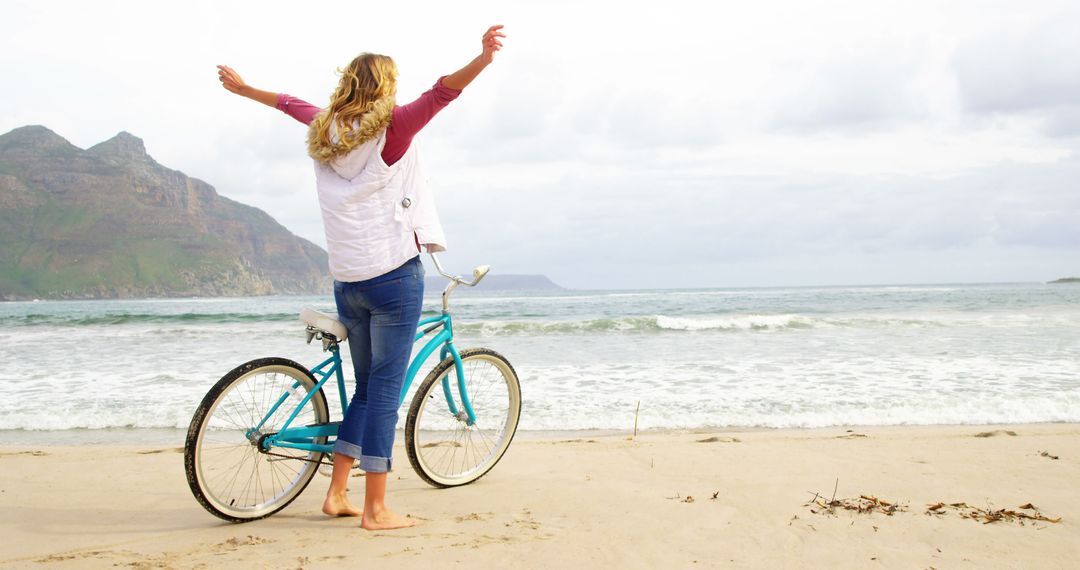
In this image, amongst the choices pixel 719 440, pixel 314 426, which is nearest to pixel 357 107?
pixel 314 426

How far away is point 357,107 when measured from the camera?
278cm

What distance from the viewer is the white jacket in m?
2.90

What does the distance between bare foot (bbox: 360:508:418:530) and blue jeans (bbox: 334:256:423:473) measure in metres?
0.19

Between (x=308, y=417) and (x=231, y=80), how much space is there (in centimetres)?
171

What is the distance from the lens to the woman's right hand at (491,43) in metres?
2.59

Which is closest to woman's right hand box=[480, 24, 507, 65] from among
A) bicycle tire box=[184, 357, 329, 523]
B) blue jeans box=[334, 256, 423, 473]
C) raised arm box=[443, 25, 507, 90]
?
raised arm box=[443, 25, 507, 90]

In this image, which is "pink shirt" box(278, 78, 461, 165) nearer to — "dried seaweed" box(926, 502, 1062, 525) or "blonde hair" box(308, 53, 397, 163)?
"blonde hair" box(308, 53, 397, 163)

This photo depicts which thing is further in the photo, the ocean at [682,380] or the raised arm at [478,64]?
the ocean at [682,380]

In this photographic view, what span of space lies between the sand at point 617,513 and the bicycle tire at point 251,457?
12 cm

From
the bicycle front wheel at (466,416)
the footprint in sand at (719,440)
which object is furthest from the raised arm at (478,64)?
the footprint in sand at (719,440)

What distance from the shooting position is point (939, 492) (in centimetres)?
356

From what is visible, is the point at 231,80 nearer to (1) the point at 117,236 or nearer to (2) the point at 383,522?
(2) the point at 383,522

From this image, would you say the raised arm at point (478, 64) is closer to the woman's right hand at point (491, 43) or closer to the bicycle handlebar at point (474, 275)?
the woman's right hand at point (491, 43)

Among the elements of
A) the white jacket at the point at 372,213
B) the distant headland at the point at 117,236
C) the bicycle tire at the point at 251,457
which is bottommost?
the bicycle tire at the point at 251,457
